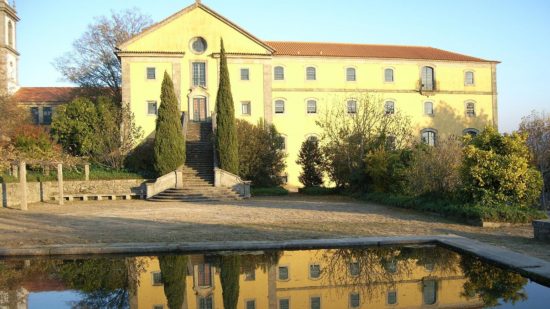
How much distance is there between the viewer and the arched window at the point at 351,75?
128 ft

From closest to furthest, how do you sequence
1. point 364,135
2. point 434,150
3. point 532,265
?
point 532,265 → point 434,150 → point 364,135

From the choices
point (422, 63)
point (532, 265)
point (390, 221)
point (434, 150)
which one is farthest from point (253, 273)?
point (422, 63)

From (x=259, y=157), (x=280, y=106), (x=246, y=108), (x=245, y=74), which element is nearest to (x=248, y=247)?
(x=259, y=157)

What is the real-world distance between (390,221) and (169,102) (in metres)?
17.5

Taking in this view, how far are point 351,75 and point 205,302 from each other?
112 feet

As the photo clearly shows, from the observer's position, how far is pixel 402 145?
91.7ft

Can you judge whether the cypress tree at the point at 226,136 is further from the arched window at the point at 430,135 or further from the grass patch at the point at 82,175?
the arched window at the point at 430,135

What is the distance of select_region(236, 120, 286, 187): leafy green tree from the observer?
97.1ft

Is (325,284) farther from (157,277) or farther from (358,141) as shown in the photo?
(358,141)

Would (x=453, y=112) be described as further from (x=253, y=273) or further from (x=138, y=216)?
(x=253, y=273)

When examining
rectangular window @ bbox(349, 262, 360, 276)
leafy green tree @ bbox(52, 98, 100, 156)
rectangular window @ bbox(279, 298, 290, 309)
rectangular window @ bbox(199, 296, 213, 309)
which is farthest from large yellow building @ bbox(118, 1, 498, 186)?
rectangular window @ bbox(279, 298, 290, 309)

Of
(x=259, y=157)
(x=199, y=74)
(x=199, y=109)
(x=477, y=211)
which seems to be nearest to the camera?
(x=477, y=211)

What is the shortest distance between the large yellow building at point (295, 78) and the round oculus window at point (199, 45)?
7 cm

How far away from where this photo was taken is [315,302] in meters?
6.60
